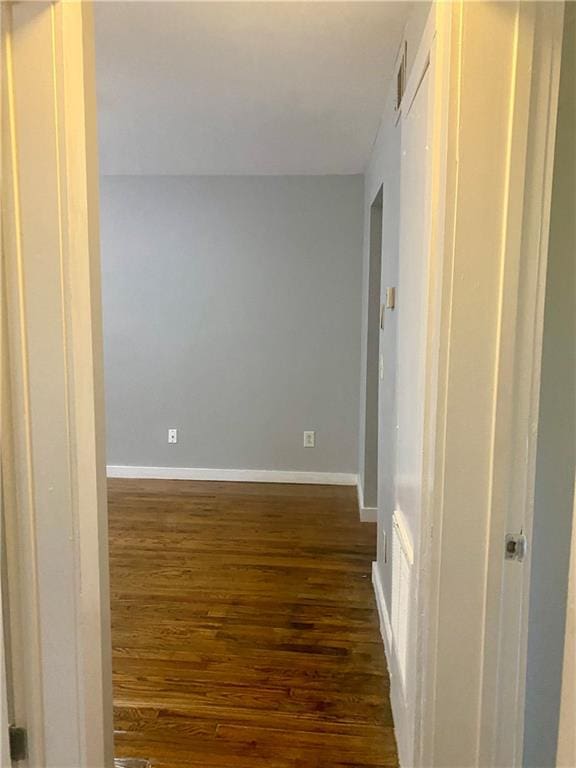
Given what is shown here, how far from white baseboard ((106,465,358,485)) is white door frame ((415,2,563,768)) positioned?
11.2 feet

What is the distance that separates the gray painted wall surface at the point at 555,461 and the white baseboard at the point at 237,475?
3.41 m

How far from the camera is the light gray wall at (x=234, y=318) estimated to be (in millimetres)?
4633

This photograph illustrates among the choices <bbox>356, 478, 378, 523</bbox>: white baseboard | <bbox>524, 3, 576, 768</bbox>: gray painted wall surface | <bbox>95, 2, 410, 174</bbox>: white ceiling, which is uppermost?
<bbox>95, 2, 410, 174</bbox>: white ceiling

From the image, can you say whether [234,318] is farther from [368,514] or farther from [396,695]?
[396,695]

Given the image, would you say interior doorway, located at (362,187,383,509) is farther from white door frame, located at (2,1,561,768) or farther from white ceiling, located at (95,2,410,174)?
white door frame, located at (2,1,561,768)

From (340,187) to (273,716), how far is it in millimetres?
3527

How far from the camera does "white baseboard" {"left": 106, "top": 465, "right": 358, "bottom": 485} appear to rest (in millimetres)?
4836

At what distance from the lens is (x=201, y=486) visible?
4.78m

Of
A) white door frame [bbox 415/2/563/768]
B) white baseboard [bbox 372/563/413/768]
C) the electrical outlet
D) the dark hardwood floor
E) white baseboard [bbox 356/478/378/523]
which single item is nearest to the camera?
white door frame [bbox 415/2/563/768]

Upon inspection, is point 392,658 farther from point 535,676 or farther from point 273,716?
point 535,676

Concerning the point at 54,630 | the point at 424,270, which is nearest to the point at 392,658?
the point at 54,630

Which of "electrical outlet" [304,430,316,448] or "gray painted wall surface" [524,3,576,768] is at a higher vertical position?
"gray painted wall surface" [524,3,576,768]

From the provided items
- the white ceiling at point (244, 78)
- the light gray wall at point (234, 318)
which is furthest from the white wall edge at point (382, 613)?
the white ceiling at point (244, 78)

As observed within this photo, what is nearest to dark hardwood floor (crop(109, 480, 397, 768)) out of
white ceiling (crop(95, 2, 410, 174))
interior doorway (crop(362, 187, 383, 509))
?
interior doorway (crop(362, 187, 383, 509))
